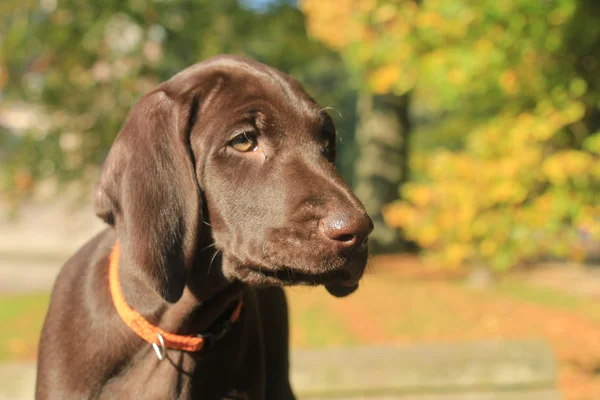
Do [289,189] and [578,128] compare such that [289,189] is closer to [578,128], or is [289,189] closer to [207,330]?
[207,330]

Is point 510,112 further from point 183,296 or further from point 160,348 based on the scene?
point 160,348

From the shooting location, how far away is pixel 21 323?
311 inches

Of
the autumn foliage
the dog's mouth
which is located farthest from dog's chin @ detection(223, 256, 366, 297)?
the autumn foliage

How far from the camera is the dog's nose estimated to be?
234 cm

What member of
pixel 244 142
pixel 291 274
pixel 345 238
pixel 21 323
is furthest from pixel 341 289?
pixel 21 323

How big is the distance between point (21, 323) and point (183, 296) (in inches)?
231

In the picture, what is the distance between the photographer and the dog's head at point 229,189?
247 cm

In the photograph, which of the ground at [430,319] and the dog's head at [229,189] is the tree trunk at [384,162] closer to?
the ground at [430,319]

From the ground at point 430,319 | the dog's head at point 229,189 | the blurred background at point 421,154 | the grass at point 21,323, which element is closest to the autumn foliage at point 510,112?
the blurred background at point 421,154

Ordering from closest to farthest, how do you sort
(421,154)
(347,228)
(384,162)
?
(347,228)
(421,154)
(384,162)

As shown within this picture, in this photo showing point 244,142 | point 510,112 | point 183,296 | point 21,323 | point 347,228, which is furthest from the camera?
point 21,323

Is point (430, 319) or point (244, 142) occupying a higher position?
point (244, 142)

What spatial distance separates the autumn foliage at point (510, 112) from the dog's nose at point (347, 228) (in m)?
2.66

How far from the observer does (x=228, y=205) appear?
266 centimetres
